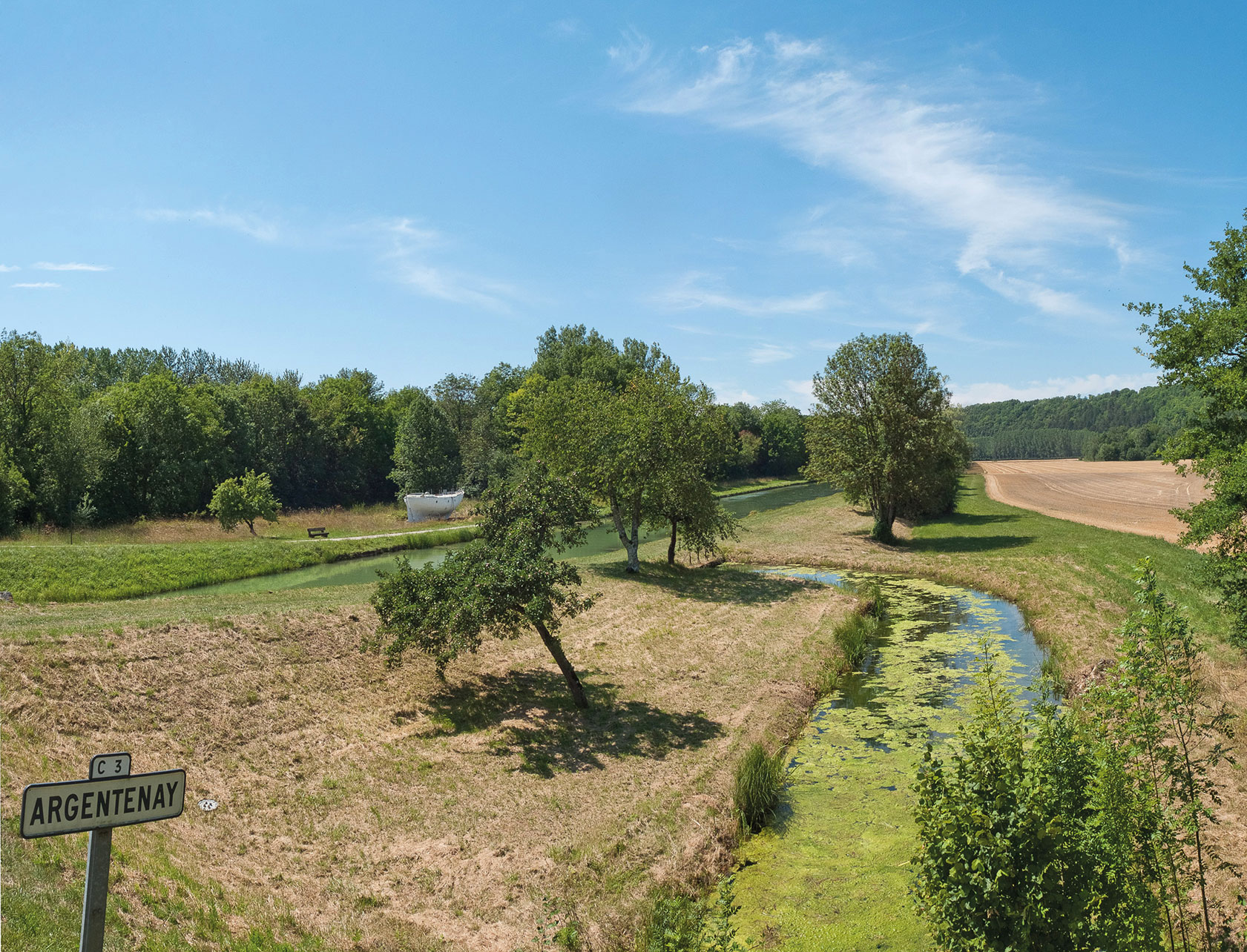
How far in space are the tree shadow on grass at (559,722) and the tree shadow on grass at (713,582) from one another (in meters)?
11.0

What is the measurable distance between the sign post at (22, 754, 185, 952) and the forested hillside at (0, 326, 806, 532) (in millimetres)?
30963

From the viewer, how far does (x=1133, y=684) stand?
22.2 ft

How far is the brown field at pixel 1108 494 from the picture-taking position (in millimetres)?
46750

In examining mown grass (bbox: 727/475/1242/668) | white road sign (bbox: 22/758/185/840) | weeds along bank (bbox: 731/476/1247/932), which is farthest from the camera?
mown grass (bbox: 727/475/1242/668)

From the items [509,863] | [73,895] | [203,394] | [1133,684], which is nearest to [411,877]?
[509,863]

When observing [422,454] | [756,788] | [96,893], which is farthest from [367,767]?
[422,454]

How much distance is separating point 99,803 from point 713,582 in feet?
93.5

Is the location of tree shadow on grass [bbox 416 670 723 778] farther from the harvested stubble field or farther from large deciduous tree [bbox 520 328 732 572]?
large deciduous tree [bbox 520 328 732 572]

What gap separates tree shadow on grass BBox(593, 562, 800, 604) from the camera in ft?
94.8

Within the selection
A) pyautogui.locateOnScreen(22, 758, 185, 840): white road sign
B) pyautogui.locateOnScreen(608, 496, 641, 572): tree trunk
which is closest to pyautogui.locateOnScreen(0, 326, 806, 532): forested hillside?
pyautogui.locateOnScreen(608, 496, 641, 572): tree trunk

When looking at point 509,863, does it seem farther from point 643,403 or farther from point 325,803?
point 643,403

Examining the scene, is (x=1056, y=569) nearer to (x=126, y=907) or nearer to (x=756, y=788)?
(x=756, y=788)

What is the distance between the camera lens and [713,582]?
1247 inches

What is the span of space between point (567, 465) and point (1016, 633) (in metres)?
19.2
